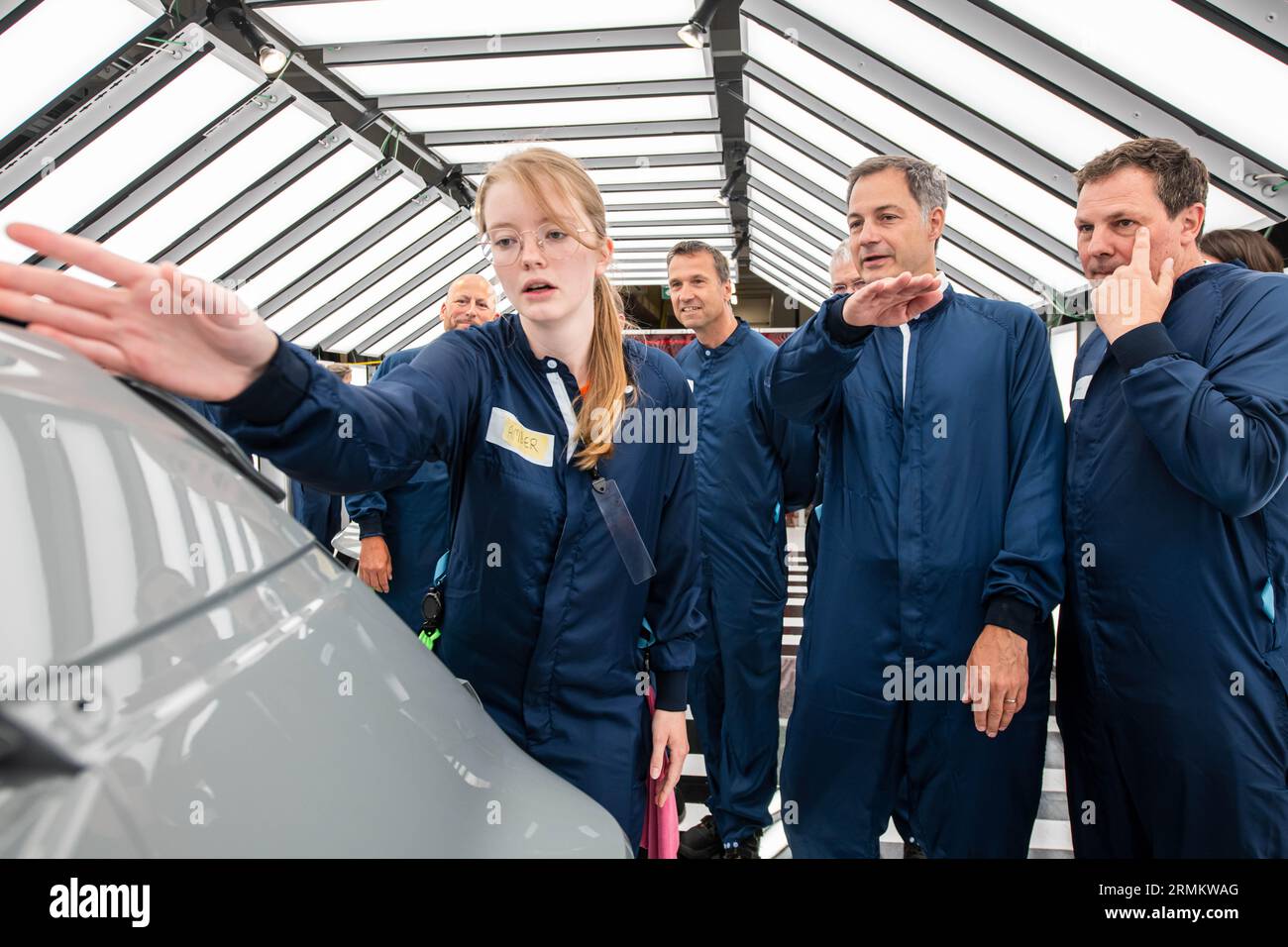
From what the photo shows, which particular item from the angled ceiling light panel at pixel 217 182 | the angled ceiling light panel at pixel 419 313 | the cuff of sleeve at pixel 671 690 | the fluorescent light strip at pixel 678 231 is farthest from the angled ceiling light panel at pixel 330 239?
the cuff of sleeve at pixel 671 690

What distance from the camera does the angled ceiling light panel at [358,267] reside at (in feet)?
25.3

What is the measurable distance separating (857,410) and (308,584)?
4.26 ft

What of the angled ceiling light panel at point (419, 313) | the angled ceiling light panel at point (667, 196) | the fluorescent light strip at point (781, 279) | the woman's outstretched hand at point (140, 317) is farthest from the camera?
the fluorescent light strip at point (781, 279)

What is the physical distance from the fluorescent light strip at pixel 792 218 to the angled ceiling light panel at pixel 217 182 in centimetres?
397

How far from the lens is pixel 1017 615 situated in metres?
1.48

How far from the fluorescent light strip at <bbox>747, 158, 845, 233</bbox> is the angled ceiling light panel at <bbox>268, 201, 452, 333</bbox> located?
9.78 ft

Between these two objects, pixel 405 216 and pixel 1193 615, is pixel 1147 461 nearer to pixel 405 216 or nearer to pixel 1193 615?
pixel 1193 615

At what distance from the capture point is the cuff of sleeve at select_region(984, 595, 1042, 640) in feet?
4.84

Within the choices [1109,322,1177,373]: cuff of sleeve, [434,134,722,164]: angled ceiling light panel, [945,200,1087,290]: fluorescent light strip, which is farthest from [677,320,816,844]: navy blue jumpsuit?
[434,134,722,164]: angled ceiling light panel

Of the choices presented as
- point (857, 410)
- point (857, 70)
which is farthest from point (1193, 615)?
point (857, 70)

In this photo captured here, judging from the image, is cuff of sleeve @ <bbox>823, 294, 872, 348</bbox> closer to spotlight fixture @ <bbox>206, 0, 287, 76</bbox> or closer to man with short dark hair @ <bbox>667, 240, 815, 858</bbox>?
man with short dark hair @ <bbox>667, 240, 815, 858</bbox>

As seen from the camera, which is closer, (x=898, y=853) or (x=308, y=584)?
(x=308, y=584)

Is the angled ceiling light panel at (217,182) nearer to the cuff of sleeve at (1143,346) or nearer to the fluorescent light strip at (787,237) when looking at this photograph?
the fluorescent light strip at (787,237)
